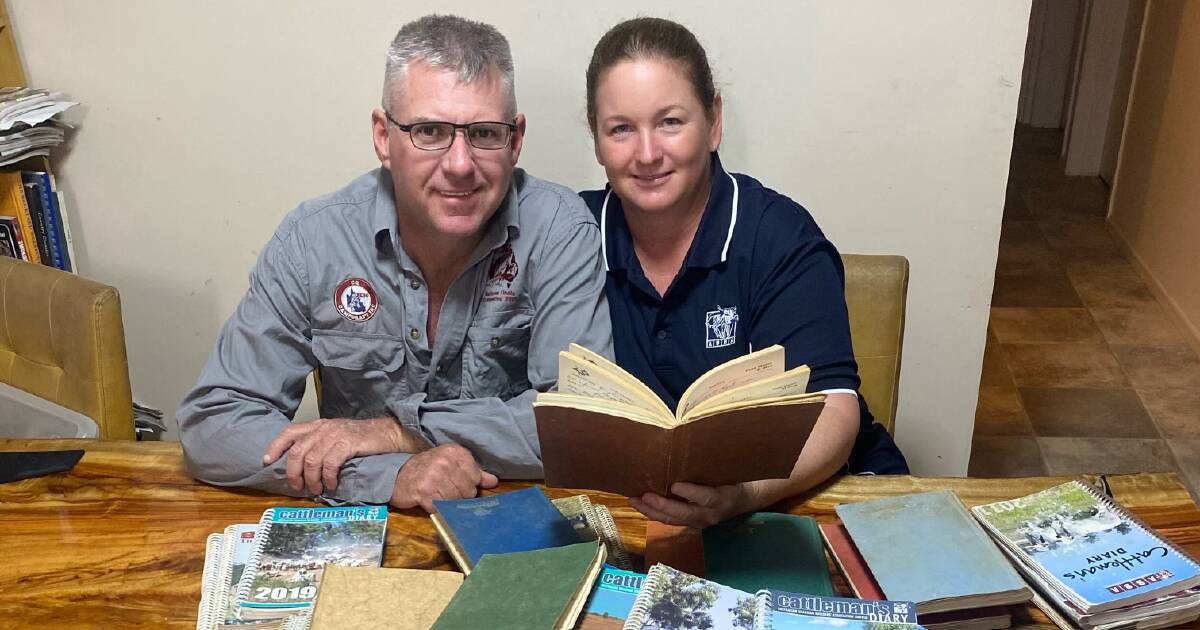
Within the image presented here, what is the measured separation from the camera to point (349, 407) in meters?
1.83

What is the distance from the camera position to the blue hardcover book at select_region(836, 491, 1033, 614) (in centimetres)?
119

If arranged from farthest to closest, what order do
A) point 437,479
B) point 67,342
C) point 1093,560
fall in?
1. point 67,342
2. point 437,479
3. point 1093,560

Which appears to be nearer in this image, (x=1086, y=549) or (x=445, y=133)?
(x=1086, y=549)

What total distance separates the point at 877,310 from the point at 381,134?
95 cm

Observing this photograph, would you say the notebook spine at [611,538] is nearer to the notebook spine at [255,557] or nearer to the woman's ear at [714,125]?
the notebook spine at [255,557]

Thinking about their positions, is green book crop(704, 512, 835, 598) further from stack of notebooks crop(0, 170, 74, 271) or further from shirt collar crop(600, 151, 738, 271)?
stack of notebooks crop(0, 170, 74, 271)

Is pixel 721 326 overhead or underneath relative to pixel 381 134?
underneath

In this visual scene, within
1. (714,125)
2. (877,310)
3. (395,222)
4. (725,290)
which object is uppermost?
(714,125)

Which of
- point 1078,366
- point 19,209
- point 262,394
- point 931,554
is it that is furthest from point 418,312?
point 1078,366

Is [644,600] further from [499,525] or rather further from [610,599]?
[499,525]

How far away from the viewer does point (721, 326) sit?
1.68 meters

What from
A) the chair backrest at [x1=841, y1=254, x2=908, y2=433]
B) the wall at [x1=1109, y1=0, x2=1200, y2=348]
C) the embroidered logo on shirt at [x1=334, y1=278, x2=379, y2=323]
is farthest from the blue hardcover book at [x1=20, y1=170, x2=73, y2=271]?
the wall at [x1=1109, y1=0, x2=1200, y2=348]

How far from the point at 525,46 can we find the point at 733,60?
45cm

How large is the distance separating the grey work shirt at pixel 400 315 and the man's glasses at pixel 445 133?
5.7 inches
